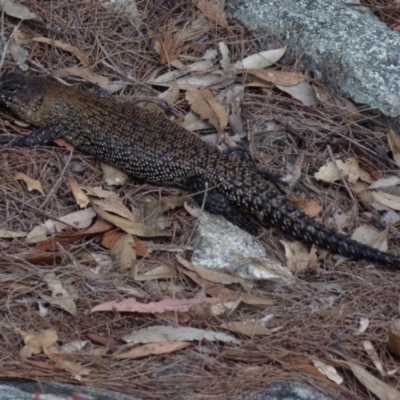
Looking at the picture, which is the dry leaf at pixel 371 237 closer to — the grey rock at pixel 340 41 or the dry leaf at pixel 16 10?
the grey rock at pixel 340 41

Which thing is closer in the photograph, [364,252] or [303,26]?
[364,252]

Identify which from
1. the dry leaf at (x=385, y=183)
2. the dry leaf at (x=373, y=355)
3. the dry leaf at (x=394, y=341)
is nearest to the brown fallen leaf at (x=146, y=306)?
the dry leaf at (x=373, y=355)

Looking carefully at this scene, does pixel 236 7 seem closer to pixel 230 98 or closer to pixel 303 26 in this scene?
pixel 303 26

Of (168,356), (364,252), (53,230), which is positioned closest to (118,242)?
(53,230)

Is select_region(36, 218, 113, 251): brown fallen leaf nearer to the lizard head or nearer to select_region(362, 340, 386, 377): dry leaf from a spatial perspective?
the lizard head

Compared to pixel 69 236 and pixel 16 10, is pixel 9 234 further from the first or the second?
pixel 16 10

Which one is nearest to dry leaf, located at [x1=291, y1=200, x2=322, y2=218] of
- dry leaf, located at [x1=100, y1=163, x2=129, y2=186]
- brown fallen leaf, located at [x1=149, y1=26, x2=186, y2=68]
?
dry leaf, located at [x1=100, y1=163, x2=129, y2=186]

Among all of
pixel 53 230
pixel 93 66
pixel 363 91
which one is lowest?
pixel 53 230
